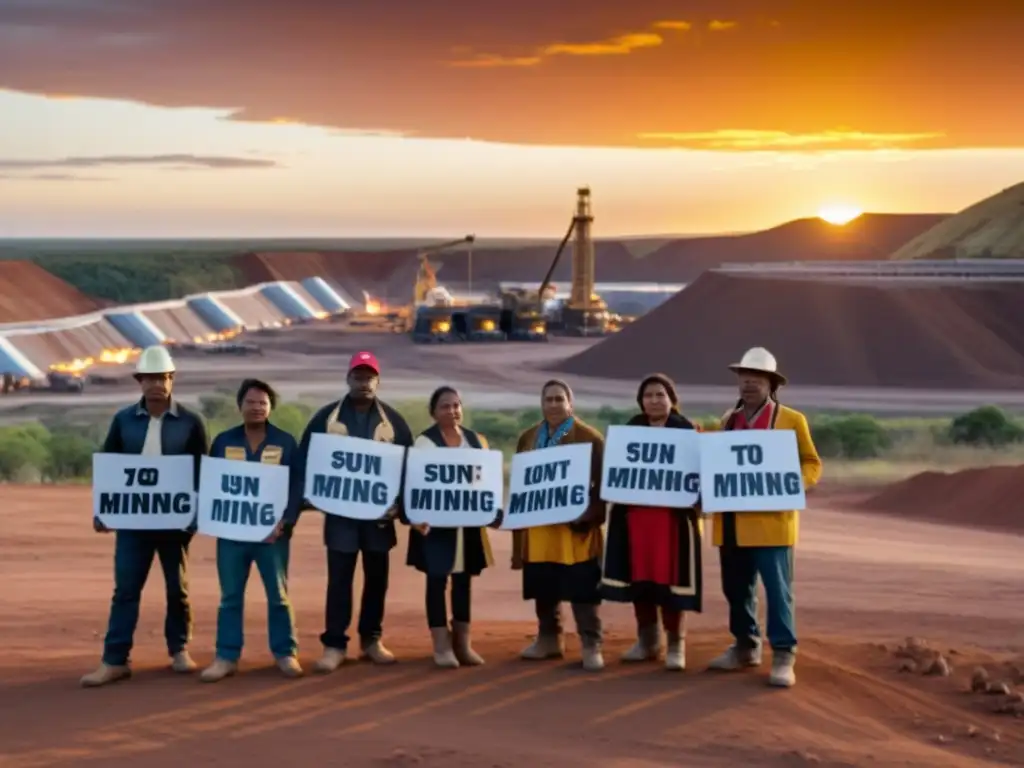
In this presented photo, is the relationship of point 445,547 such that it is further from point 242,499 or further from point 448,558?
point 242,499

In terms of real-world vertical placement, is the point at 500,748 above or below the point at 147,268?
below

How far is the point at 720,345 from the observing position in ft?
201

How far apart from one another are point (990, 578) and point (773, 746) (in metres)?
9.74

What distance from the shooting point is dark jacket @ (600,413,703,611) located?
31.8 feet

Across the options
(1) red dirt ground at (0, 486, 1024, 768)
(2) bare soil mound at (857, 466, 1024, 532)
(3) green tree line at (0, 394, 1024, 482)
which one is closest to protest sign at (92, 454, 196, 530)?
(1) red dirt ground at (0, 486, 1024, 768)

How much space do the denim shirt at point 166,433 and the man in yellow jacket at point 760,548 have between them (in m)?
3.32

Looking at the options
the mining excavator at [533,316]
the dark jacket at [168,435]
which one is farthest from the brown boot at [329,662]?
the mining excavator at [533,316]

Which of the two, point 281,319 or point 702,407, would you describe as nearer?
point 702,407

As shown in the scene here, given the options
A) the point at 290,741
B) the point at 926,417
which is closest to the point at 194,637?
the point at 290,741

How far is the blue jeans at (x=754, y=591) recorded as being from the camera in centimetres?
959

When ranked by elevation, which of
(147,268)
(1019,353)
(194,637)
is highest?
(147,268)

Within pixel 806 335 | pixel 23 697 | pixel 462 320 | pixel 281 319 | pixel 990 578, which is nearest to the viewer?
pixel 23 697

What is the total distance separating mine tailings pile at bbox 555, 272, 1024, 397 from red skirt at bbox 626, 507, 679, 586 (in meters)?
48.4

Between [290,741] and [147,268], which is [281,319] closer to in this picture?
[147,268]
